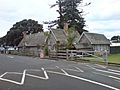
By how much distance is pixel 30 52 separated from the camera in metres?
53.8

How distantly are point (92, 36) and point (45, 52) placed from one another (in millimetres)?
20216

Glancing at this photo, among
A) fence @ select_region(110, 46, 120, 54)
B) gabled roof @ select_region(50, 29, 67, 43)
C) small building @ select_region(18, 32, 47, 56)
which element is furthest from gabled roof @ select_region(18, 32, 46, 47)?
fence @ select_region(110, 46, 120, 54)

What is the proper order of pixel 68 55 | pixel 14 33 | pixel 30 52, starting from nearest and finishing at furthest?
pixel 68 55 → pixel 30 52 → pixel 14 33

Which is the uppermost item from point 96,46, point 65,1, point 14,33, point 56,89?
point 65,1

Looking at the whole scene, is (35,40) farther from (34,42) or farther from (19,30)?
(19,30)

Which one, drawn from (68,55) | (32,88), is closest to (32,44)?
(68,55)

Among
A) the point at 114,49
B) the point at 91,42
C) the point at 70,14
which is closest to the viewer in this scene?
the point at 91,42

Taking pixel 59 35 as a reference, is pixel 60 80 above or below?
below

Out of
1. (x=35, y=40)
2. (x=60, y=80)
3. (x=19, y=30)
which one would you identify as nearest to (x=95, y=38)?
(x=35, y=40)

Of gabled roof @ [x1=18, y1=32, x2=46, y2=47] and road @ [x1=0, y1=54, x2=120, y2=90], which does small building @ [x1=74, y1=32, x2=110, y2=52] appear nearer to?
gabled roof @ [x1=18, y1=32, x2=46, y2=47]

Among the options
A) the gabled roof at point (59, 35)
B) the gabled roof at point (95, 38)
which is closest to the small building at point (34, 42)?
the gabled roof at point (59, 35)

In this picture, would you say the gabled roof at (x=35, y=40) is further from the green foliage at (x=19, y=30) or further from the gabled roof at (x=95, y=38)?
the green foliage at (x=19, y=30)

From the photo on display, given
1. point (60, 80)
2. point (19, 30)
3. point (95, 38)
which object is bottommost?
point (60, 80)

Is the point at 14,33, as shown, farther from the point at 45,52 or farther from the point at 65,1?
the point at 45,52
